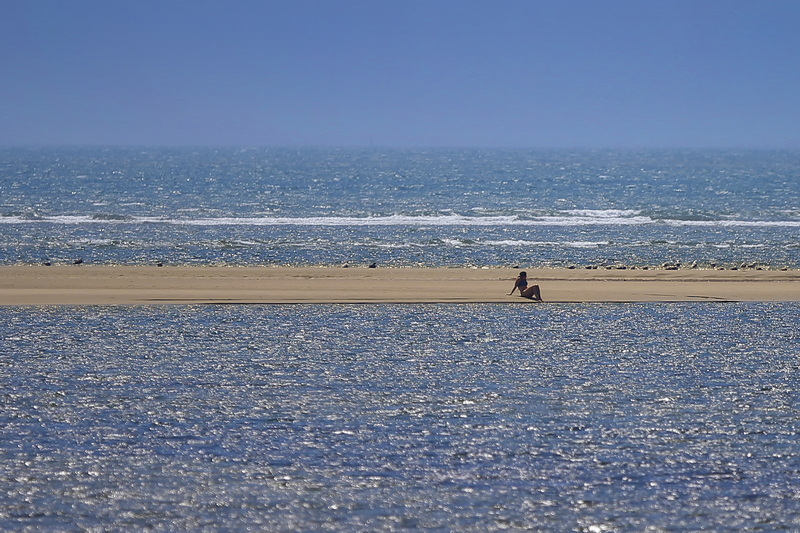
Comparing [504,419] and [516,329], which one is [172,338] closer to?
[516,329]

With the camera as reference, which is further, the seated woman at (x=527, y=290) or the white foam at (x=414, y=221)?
the white foam at (x=414, y=221)

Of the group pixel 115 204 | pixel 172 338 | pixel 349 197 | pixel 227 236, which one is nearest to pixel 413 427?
pixel 172 338

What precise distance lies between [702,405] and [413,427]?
498 cm

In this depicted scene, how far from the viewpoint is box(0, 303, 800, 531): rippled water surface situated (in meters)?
12.6

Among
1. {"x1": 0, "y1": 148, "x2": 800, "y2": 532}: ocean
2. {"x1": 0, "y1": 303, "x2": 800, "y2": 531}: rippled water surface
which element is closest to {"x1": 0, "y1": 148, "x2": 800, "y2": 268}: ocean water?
{"x1": 0, "y1": 148, "x2": 800, "y2": 532}: ocean

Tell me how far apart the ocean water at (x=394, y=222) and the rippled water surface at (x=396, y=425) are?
51.7 ft

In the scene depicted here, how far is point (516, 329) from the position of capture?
24.9 m

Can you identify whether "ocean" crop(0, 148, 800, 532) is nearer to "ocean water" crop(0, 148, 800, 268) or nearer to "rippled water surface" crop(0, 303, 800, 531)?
"rippled water surface" crop(0, 303, 800, 531)

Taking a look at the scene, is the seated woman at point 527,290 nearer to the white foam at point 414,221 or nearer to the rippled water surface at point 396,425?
the rippled water surface at point 396,425

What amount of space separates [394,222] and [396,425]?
42.6m

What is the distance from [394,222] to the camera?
58406 mm

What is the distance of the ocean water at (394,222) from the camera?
41031 mm

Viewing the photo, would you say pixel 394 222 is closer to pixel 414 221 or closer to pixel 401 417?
pixel 414 221

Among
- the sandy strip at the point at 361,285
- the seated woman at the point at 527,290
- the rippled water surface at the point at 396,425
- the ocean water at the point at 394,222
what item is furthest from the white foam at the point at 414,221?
the rippled water surface at the point at 396,425
